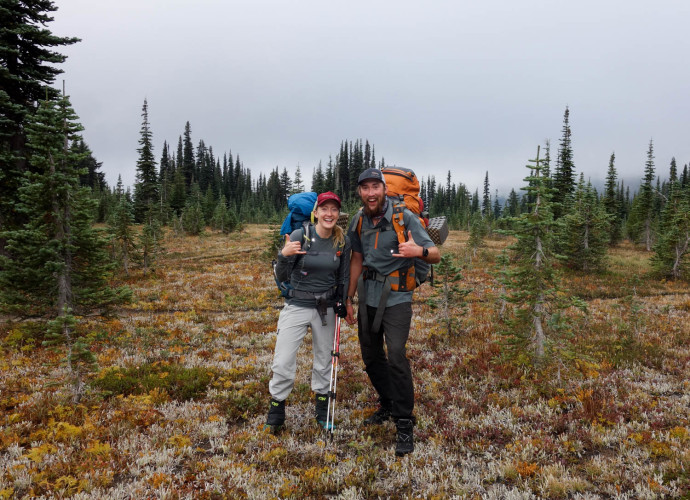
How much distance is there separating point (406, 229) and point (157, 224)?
91.9ft

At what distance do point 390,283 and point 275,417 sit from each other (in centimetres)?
255

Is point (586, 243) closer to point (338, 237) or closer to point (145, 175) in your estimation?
point (338, 237)

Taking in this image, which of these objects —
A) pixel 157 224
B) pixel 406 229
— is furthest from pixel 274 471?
pixel 157 224

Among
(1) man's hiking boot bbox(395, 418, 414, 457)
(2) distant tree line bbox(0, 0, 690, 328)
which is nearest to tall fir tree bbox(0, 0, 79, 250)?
(2) distant tree line bbox(0, 0, 690, 328)

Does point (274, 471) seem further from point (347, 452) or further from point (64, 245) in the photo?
point (64, 245)

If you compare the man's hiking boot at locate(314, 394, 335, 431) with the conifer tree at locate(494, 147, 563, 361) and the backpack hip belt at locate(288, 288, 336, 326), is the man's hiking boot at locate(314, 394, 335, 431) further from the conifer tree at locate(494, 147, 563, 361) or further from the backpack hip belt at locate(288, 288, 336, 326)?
the conifer tree at locate(494, 147, 563, 361)

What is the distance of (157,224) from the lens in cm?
2773

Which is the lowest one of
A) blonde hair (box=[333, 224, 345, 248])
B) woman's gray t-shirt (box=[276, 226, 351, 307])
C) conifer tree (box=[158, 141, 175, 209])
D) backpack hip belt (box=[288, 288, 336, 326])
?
backpack hip belt (box=[288, 288, 336, 326])

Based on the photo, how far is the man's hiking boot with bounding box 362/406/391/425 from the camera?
5.33m

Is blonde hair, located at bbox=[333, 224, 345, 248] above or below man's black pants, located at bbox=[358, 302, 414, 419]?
above

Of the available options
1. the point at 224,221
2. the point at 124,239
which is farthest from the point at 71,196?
the point at 224,221

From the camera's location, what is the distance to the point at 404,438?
4.60 metres

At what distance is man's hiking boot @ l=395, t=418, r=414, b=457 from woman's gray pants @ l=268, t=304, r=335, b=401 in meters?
1.31

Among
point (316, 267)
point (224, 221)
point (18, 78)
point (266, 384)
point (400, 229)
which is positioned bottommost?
point (266, 384)
